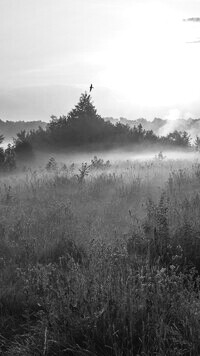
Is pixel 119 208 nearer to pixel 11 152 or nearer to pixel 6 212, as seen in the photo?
pixel 6 212

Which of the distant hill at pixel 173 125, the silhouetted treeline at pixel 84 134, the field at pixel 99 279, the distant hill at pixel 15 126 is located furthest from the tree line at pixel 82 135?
the distant hill at pixel 15 126

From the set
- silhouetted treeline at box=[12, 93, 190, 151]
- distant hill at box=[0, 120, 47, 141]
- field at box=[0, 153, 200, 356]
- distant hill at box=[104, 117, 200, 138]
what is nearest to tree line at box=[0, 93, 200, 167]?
silhouetted treeline at box=[12, 93, 190, 151]

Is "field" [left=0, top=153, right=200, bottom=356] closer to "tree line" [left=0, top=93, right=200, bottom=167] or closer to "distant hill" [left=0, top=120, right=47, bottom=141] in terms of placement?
"tree line" [left=0, top=93, right=200, bottom=167]

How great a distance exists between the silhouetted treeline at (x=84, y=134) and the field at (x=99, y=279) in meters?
12.5

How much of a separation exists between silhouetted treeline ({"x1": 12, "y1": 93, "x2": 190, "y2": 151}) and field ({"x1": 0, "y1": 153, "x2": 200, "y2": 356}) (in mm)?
12546

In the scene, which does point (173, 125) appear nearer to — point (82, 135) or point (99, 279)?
point (82, 135)

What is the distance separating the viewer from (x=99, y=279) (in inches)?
130

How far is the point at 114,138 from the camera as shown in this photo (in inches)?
859

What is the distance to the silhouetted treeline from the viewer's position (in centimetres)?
2056

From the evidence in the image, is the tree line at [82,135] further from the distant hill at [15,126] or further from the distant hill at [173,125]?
the distant hill at [15,126]

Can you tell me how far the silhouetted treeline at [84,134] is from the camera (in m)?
20.6

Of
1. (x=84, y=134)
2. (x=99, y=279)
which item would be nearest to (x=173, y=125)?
(x=84, y=134)

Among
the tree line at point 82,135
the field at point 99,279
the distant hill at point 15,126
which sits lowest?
the field at point 99,279

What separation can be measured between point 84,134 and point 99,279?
17.6 meters
